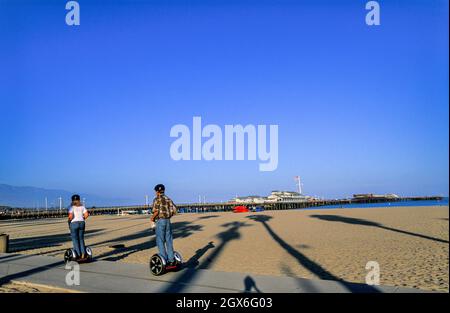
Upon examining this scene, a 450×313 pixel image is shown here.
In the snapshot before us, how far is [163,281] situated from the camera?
7.49 metres

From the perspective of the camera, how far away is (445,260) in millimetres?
10547

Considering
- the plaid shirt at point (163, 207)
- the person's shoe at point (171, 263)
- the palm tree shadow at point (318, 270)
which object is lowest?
the palm tree shadow at point (318, 270)

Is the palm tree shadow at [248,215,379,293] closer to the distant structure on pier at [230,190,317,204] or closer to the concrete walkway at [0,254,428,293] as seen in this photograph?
the concrete walkway at [0,254,428,293]

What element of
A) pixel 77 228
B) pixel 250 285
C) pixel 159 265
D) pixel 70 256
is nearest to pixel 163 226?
pixel 159 265

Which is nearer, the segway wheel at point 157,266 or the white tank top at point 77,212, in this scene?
the segway wheel at point 157,266

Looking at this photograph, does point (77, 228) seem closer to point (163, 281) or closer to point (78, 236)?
point (78, 236)

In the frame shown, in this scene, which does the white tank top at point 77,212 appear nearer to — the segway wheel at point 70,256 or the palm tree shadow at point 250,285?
the segway wheel at point 70,256

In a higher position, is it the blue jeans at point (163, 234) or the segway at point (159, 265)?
the blue jeans at point (163, 234)

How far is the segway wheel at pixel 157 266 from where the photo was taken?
26.0 ft

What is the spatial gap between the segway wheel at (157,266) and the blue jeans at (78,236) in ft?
9.09

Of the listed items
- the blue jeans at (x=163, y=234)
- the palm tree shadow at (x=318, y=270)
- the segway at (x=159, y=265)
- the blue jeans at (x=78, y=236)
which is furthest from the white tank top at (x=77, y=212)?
the palm tree shadow at (x=318, y=270)

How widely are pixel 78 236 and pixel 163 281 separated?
11.3 ft

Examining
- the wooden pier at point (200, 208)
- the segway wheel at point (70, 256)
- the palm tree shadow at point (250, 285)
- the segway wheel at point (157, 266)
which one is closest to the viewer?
the palm tree shadow at point (250, 285)

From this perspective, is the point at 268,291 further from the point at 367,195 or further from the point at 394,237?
the point at 367,195
